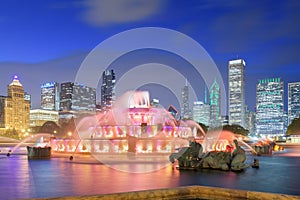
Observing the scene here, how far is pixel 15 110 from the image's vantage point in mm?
152500

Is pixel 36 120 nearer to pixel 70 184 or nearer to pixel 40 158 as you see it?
pixel 40 158

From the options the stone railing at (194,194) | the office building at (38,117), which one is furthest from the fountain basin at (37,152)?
the office building at (38,117)

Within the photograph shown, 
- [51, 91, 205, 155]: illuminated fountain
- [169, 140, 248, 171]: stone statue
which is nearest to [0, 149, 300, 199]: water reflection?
[169, 140, 248, 171]: stone statue

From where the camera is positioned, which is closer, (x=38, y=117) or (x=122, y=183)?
(x=122, y=183)

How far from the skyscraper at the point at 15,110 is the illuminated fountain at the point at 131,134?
110 metres

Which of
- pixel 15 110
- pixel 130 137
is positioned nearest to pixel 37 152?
pixel 130 137

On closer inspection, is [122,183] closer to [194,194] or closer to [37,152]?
[194,194]

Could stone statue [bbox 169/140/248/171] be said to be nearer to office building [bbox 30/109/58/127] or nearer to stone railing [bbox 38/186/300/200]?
stone railing [bbox 38/186/300/200]

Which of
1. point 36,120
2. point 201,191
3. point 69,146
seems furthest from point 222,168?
point 36,120

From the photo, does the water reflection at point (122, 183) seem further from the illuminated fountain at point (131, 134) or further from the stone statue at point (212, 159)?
the illuminated fountain at point (131, 134)

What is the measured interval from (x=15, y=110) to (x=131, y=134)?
12332 centimetres

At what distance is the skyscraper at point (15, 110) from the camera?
149 meters

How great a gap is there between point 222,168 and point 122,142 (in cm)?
1753

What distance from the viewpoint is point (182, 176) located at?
16812mm
